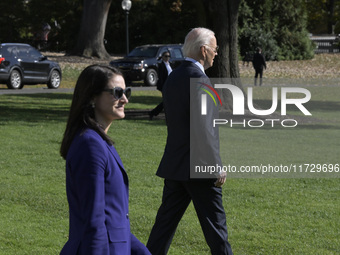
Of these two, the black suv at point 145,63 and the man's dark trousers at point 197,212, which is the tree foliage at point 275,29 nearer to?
the black suv at point 145,63

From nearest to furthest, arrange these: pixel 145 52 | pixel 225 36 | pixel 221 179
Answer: pixel 221 179
pixel 225 36
pixel 145 52

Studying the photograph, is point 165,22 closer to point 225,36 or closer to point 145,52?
point 145,52

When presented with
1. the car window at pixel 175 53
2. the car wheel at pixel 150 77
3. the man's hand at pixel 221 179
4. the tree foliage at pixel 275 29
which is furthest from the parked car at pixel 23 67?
the man's hand at pixel 221 179

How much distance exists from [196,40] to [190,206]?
4510 mm

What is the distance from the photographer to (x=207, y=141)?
5.62 meters

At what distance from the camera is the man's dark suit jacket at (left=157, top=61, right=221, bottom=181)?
567 centimetres

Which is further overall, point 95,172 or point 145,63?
point 145,63

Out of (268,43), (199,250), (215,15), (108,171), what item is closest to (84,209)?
(108,171)

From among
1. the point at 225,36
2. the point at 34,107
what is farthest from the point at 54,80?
the point at 225,36

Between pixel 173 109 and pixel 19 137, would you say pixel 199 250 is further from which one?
pixel 19 137

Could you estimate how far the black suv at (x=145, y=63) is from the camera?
3325 centimetres

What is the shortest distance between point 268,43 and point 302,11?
4875mm

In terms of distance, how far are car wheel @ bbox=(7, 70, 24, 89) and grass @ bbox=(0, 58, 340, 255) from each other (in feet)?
36.2

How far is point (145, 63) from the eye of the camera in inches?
1318
